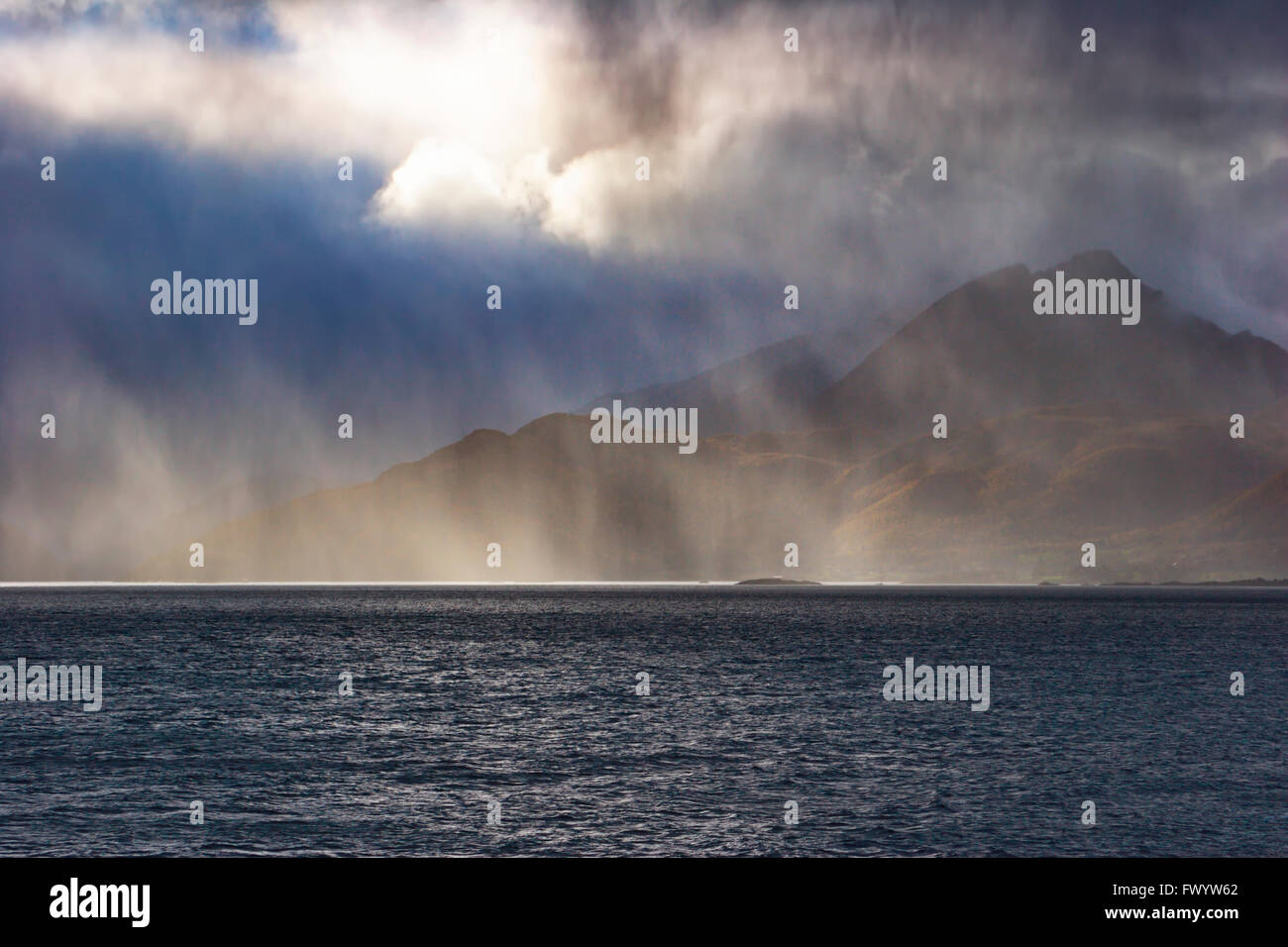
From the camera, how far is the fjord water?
37.2 meters

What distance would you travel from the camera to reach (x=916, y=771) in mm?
49531

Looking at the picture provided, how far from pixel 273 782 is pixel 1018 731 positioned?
40966mm

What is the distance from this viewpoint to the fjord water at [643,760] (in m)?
37.2

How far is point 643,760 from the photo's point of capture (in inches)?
2036

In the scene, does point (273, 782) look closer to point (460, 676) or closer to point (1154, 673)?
point (460, 676)

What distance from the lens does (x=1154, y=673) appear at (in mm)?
101062
